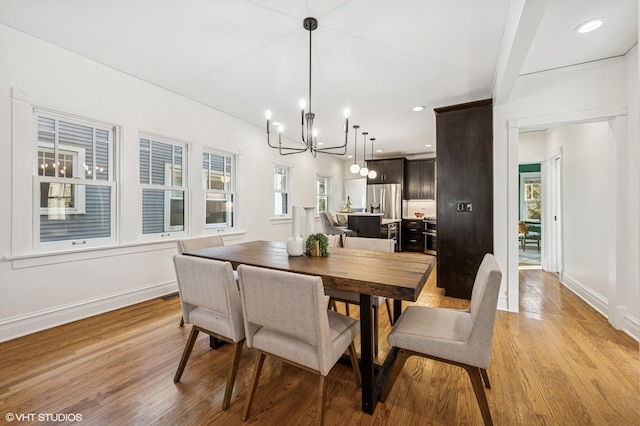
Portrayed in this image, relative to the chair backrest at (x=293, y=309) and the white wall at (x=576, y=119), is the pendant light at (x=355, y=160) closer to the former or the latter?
the white wall at (x=576, y=119)

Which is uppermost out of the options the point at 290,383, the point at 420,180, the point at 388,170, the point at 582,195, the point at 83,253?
the point at 388,170

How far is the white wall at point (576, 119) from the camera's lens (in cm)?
253

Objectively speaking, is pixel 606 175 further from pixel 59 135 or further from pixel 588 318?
pixel 59 135

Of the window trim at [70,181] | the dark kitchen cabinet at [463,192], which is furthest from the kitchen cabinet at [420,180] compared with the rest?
the window trim at [70,181]

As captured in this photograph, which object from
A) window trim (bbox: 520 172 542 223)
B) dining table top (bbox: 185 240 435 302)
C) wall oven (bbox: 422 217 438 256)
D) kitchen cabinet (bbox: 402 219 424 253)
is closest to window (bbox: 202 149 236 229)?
dining table top (bbox: 185 240 435 302)

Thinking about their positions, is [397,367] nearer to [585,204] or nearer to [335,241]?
[335,241]

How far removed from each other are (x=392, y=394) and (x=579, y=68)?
11.5 ft

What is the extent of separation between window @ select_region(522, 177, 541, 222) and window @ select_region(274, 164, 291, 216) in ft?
22.8

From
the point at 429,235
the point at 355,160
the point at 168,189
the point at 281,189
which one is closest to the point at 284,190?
the point at 281,189

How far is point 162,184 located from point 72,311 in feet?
5.55

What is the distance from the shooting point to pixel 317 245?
7.31ft

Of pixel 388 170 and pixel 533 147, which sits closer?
pixel 533 147

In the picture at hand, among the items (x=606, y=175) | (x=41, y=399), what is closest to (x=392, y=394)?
(x=41, y=399)

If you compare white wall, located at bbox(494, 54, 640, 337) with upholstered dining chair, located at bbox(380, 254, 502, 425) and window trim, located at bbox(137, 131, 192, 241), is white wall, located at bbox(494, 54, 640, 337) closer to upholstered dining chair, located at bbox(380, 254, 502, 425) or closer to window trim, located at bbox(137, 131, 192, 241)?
upholstered dining chair, located at bbox(380, 254, 502, 425)
